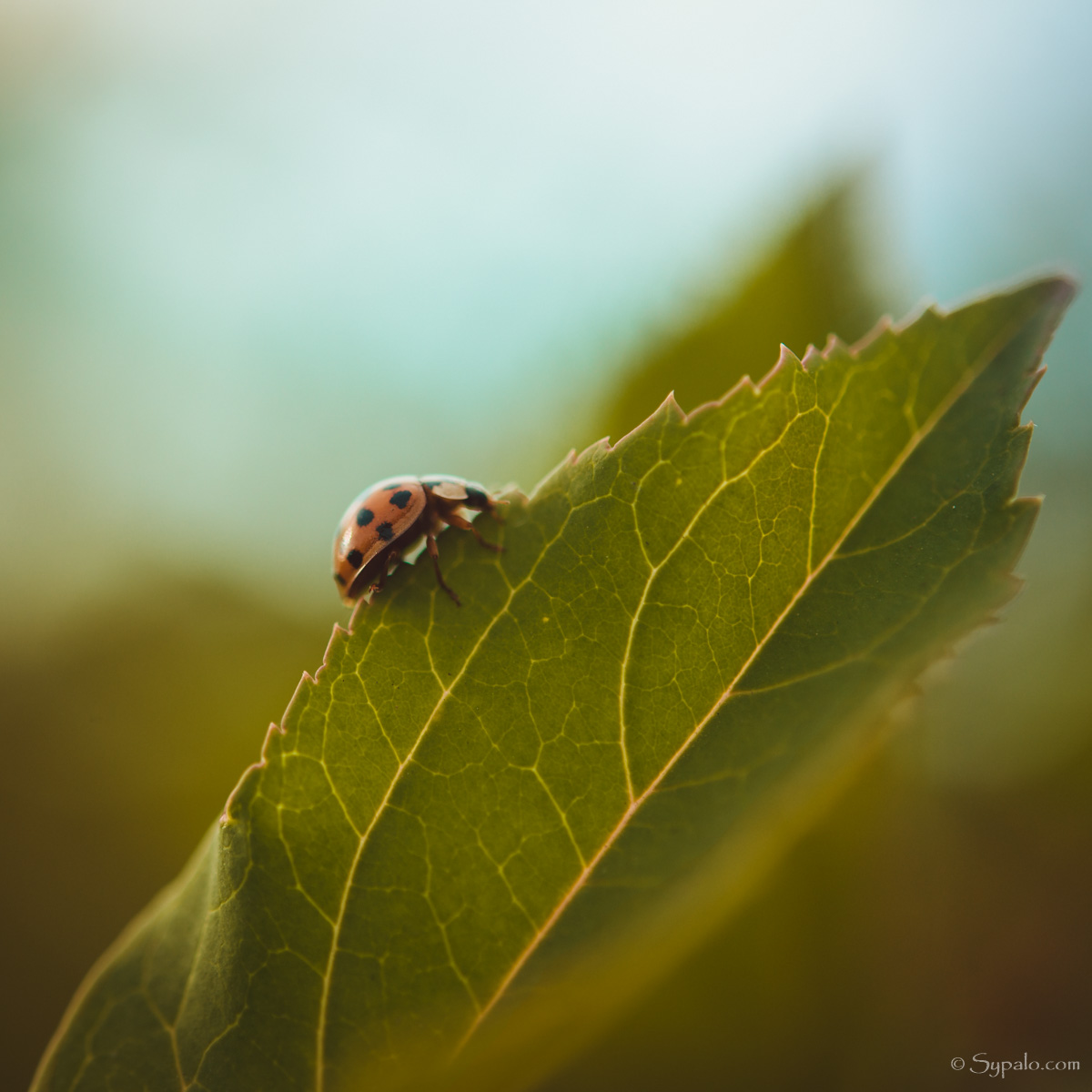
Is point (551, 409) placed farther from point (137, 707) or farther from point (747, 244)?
point (137, 707)

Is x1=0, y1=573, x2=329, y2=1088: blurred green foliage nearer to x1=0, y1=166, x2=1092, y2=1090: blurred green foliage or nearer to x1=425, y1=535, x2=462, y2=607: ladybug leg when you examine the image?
x1=0, y1=166, x2=1092, y2=1090: blurred green foliage

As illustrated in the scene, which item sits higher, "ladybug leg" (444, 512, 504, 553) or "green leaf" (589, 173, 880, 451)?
"green leaf" (589, 173, 880, 451)

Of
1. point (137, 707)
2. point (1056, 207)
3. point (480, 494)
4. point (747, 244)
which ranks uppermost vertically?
point (1056, 207)

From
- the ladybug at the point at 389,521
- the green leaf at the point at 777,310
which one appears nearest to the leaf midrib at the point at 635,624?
the ladybug at the point at 389,521

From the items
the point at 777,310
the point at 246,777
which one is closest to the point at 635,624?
the point at 246,777

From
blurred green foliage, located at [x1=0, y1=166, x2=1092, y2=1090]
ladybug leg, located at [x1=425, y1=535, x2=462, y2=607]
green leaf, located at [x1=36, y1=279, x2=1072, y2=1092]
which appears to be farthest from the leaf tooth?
blurred green foliage, located at [x1=0, y1=166, x2=1092, y2=1090]

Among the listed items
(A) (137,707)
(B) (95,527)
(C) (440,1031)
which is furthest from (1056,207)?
(B) (95,527)
